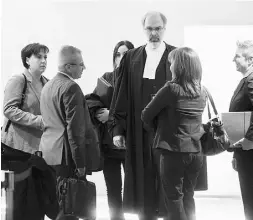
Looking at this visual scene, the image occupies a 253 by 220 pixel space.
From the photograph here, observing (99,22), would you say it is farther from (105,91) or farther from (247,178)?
(247,178)

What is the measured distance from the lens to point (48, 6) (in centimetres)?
750

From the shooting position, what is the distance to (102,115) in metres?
5.45

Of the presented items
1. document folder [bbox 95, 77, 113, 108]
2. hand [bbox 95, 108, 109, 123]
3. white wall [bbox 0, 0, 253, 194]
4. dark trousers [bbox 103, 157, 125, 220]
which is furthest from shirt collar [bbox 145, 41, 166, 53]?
white wall [bbox 0, 0, 253, 194]

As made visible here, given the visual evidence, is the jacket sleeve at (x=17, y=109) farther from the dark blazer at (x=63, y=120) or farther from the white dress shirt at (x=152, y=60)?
the white dress shirt at (x=152, y=60)

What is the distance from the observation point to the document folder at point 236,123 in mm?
5031

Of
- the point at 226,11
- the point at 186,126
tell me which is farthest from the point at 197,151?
the point at 226,11

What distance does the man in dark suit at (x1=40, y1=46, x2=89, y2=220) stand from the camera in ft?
15.9

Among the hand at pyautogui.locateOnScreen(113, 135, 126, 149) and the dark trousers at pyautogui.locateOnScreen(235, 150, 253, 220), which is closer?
the dark trousers at pyautogui.locateOnScreen(235, 150, 253, 220)

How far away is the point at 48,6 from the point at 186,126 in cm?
365

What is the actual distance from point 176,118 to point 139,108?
0.76m

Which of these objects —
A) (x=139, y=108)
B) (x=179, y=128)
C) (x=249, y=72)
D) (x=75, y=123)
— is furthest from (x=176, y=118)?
(x=249, y=72)

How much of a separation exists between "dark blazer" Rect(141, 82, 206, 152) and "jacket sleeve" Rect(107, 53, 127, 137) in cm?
65

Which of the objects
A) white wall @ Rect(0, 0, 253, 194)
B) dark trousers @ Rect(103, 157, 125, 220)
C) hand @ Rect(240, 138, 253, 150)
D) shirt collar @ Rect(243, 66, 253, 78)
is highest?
white wall @ Rect(0, 0, 253, 194)

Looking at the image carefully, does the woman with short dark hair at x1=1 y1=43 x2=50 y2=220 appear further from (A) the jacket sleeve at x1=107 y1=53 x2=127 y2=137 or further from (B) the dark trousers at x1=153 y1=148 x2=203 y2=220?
(B) the dark trousers at x1=153 y1=148 x2=203 y2=220
